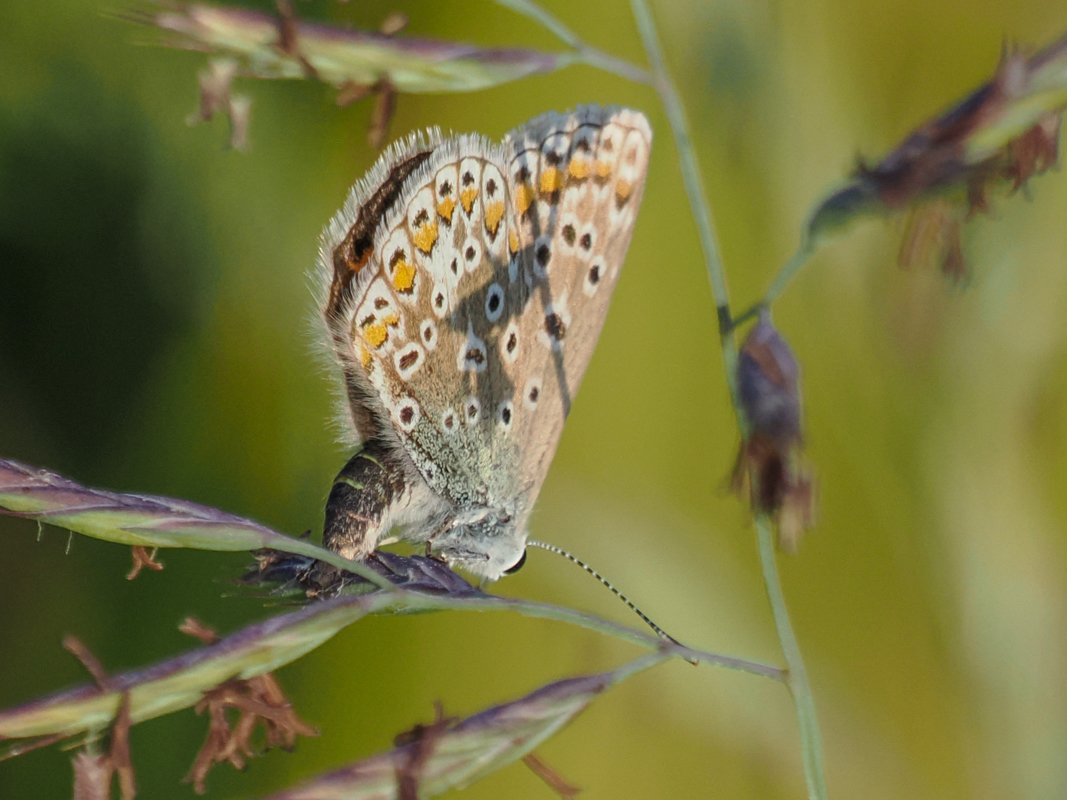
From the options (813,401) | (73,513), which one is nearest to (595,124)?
(813,401)

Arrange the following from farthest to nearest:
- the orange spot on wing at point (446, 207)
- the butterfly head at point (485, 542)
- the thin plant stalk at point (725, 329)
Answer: the butterfly head at point (485, 542)
the orange spot on wing at point (446, 207)
the thin plant stalk at point (725, 329)

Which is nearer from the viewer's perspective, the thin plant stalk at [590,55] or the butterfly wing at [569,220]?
the thin plant stalk at [590,55]

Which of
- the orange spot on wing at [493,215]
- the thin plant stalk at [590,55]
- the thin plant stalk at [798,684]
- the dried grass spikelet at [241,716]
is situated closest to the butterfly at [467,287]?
the orange spot on wing at [493,215]

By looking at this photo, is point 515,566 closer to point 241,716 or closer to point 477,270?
point 477,270

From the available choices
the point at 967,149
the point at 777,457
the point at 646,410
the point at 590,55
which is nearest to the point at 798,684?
the point at 777,457

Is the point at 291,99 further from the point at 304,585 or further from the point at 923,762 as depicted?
the point at 923,762

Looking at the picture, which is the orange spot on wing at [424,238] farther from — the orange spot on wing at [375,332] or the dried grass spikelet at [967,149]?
the dried grass spikelet at [967,149]

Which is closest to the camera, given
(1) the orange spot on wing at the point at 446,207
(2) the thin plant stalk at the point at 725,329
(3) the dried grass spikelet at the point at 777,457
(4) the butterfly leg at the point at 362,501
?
(3) the dried grass spikelet at the point at 777,457
